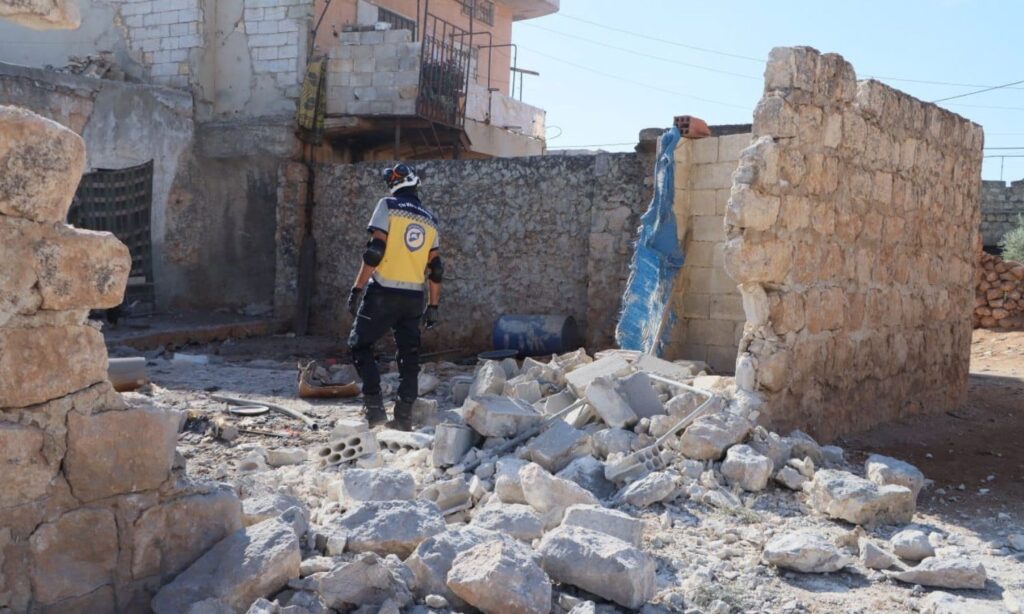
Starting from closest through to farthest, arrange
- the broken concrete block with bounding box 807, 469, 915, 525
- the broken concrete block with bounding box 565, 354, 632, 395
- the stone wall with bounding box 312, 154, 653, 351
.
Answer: the broken concrete block with bounding box 807, 469, 915, 525 → the broken concrete block with bounding box 565, 354, 632, 395 → the stone wall with bounding box 312, 154, 653, 351

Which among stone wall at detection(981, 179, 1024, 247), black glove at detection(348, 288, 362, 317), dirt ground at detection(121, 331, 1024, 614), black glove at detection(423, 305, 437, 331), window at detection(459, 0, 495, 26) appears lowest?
dirt ground at detection(121, 331, 1024, 614)

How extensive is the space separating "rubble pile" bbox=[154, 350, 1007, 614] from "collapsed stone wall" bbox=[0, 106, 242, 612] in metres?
0.20

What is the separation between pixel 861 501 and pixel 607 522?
50.8 inches

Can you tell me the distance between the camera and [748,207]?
198 inches

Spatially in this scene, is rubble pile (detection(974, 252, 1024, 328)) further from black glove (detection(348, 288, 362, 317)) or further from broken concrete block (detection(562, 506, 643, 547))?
broken concrete block (detection(562, 506, 643, 547))

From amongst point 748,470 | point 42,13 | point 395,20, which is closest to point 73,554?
point 42,13

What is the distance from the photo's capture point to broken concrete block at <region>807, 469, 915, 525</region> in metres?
4.07

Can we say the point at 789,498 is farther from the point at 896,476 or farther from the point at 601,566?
the point at 601,566

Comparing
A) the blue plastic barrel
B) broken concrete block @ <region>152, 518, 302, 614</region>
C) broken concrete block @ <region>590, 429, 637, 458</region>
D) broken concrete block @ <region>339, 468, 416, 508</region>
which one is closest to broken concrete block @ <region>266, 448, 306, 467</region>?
broken concrete block @ <region>339, 468, 416, 508</region>

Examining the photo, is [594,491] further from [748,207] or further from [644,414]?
[748,207]

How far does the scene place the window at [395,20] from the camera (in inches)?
572

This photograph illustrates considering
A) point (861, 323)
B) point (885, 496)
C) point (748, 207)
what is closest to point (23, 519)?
A: point (885, 496)

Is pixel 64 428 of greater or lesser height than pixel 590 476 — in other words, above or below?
above

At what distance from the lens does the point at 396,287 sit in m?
5.89
